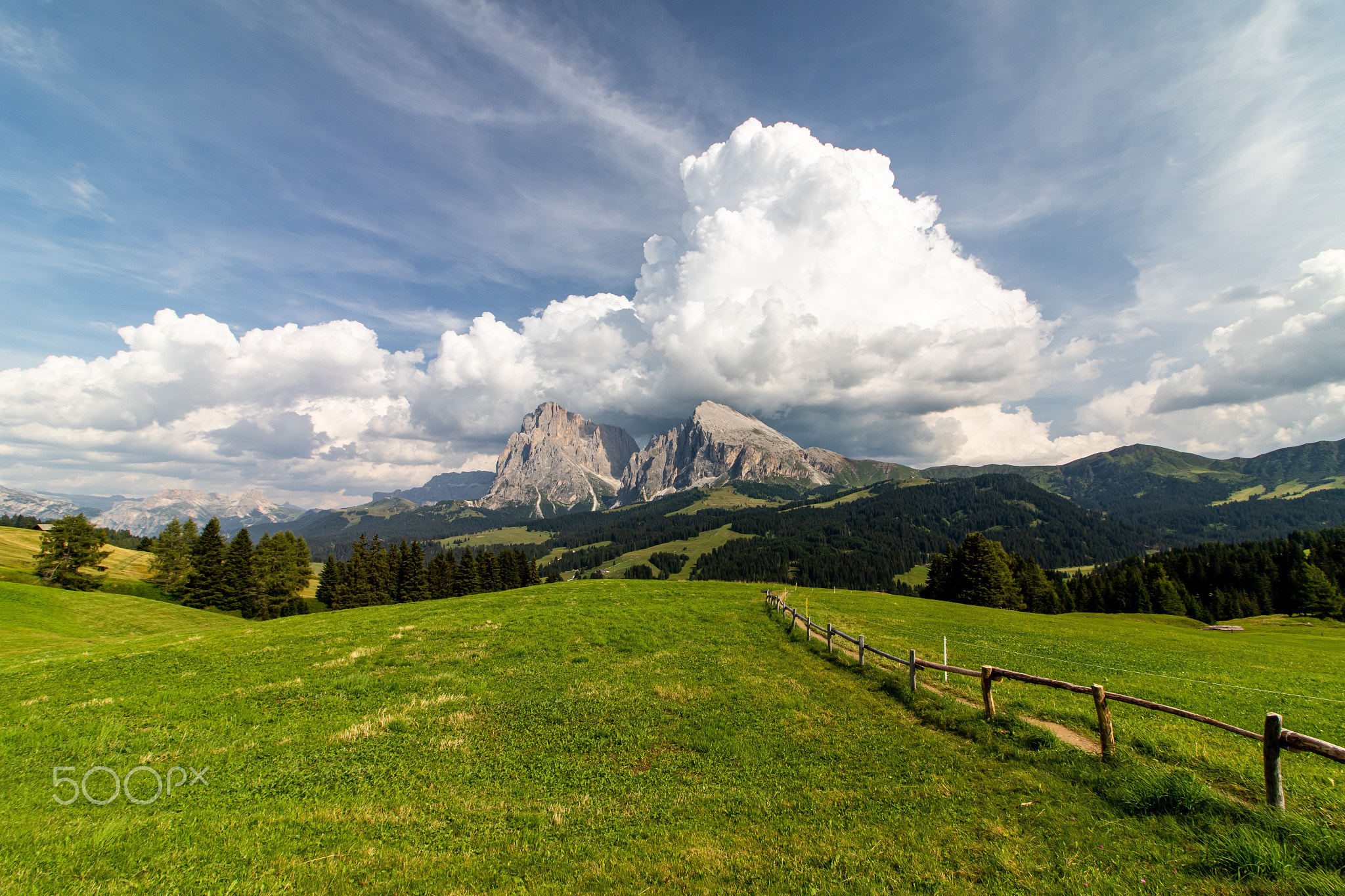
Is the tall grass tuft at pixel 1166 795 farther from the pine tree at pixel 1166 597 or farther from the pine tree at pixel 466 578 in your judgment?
the pine tree at pixel 1166 597

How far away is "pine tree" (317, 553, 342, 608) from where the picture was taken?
91.3m

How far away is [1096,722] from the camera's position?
16.2 meters

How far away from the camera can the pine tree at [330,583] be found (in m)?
91.3

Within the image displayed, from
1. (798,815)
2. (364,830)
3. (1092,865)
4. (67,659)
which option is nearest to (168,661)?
(67,659)

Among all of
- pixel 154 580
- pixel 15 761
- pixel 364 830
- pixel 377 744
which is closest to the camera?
pixel 364 830

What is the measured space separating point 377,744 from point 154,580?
373 feet

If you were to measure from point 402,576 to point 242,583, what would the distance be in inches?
913

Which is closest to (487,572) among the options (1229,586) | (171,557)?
(171,557)

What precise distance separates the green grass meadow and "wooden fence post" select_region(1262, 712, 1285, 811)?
863 mm

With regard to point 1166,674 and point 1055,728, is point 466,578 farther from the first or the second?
point 1055,728

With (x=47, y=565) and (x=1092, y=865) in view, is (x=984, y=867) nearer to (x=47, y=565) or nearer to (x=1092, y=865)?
(x=1092, y=865)

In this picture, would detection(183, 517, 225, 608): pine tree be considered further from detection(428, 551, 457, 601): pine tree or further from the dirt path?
the dirt path

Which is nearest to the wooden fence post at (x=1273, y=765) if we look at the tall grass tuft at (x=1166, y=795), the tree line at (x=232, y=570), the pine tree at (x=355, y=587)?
the tall grass tuft at (x=1166, y=795)

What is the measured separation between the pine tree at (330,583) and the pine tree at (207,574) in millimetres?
16791
